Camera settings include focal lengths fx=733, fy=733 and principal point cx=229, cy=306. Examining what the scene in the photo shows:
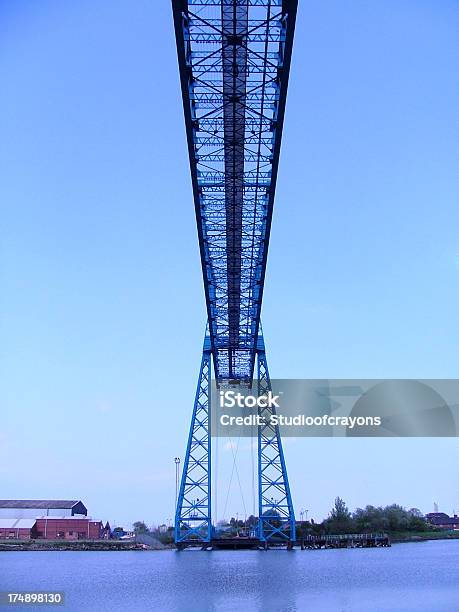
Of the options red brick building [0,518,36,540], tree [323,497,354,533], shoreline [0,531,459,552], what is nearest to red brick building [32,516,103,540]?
red brick building [0,518,36,540]

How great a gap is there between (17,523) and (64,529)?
11.2ft

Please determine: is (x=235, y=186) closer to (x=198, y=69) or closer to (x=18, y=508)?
(x=198, y=69)

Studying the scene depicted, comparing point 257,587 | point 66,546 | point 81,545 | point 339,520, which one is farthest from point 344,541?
point 257,587

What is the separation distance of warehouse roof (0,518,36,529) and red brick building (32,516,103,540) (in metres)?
0.49

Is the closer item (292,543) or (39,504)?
(292,543)

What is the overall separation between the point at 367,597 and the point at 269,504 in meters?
14.3

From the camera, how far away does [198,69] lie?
11320 mm

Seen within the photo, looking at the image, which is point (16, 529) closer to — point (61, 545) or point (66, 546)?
point (61, 545)

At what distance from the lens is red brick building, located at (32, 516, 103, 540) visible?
5125 centimetres

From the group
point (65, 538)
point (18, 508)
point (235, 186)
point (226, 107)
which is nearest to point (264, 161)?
point (235, 186)

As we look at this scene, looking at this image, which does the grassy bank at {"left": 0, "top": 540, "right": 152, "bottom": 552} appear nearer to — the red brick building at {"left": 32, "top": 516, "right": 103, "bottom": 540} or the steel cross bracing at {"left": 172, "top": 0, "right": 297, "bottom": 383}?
the red brick building at {"left": 32, "top": 516, "right": 103, "bottom": 540}

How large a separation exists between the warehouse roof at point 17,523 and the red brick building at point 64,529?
0.49 meters

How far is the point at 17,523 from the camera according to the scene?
170 feet

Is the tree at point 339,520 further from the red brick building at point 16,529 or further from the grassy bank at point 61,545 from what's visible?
the red brick building at point 16,529
